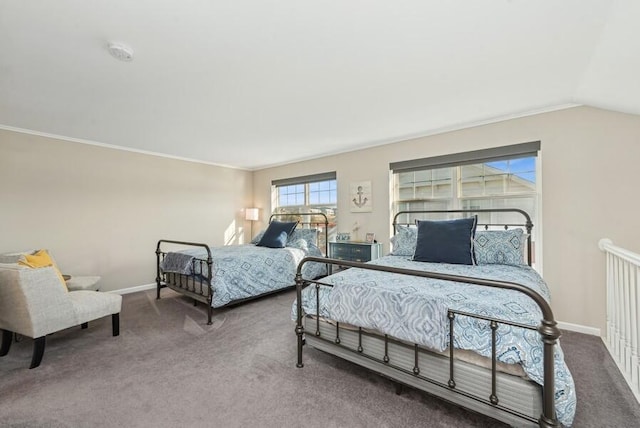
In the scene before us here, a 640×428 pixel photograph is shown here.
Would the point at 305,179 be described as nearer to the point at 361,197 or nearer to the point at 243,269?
the point at 361,197

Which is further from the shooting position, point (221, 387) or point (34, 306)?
point (34, 306)

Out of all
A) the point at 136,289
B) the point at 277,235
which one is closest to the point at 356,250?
the point at 277,235

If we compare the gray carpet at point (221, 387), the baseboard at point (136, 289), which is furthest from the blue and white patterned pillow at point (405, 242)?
the baseboard at point (136, 289)

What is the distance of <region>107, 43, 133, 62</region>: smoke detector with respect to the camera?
175 centimetres

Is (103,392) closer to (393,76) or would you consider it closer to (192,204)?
(393,76)

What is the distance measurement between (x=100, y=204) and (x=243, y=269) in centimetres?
255

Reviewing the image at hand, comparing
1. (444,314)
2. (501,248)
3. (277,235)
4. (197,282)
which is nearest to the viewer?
(444,314)

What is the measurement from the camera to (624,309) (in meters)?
2.10

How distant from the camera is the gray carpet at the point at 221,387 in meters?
1.59

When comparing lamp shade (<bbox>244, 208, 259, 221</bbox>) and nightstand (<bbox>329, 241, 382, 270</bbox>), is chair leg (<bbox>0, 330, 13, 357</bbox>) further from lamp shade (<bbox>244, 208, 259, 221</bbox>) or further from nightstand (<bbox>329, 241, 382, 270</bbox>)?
lamp shade (<bbox>244, 208, 259, 221</bbox>)

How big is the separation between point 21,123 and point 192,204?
2390 mm

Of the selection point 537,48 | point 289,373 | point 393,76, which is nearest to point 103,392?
point 289,373

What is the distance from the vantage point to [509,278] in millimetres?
2105

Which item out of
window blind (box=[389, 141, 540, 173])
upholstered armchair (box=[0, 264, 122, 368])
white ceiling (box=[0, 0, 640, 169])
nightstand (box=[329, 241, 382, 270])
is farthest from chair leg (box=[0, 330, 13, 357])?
window blind (box=[389, 141, 540, 173])
